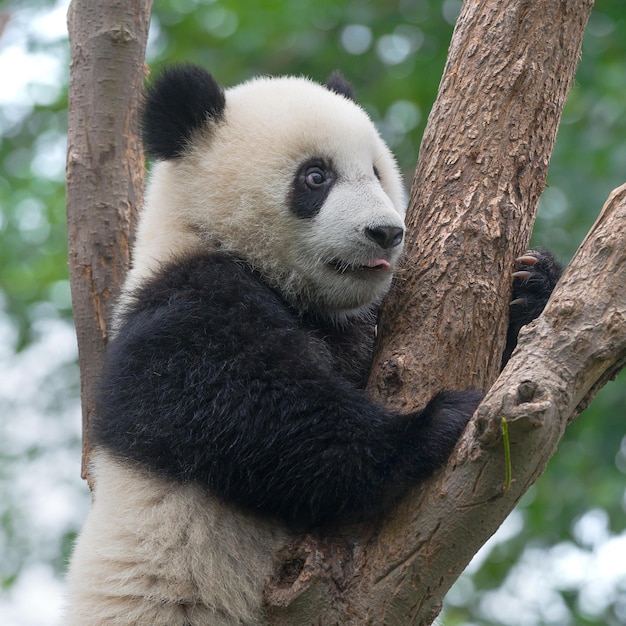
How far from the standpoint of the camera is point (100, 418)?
159 inches

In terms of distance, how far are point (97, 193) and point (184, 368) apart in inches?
71.5

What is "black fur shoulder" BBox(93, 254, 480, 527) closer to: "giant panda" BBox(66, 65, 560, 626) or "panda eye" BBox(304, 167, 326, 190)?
"giant panda" BBox(66, 65, 560, 626)

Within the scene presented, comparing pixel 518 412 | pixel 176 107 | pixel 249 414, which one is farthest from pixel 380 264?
pixel 518 412

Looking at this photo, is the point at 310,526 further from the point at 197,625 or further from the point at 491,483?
the point at 491,483

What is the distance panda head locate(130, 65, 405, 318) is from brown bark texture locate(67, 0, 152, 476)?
555 millimetres

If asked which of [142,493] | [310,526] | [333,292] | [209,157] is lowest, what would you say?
[142,493]

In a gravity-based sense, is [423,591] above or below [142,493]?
above

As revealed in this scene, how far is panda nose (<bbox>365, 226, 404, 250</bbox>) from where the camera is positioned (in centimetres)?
396

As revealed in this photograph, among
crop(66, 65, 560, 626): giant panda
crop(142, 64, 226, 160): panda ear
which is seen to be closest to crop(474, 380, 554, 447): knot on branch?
crop(66, 65, 560, 626): giant panda

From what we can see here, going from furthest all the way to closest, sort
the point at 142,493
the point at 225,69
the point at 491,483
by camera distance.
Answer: the point at 225,69, the point at 142,493, the point at 491,483

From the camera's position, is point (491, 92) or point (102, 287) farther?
point (102, 287)

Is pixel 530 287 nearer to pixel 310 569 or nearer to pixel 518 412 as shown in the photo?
pixel 518 412

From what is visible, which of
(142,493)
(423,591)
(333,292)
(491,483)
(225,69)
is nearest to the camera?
(491,483)

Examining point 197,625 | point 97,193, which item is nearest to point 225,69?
point 97,193
